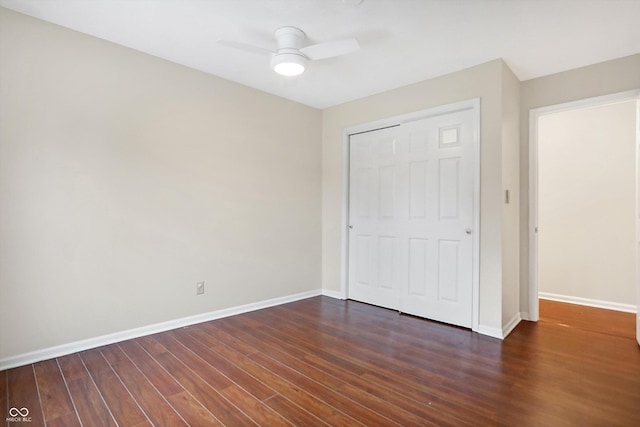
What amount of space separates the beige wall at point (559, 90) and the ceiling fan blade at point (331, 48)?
7.16 ft

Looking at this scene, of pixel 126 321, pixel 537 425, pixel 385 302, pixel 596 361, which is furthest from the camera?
pixel 385 302

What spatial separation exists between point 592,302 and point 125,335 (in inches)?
201

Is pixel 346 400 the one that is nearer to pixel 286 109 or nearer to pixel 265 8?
pixel 265 8

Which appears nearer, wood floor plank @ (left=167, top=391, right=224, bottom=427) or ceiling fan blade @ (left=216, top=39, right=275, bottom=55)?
wood floor plank @ (left=167, top=391, right=224, bottom=427)

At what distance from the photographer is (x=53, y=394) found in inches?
77.9

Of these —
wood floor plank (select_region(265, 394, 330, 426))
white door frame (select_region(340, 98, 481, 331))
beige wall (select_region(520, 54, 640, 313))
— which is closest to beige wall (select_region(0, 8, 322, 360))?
white door frame (select_region(340, 98, 481, 331))

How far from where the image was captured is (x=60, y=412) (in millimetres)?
1809

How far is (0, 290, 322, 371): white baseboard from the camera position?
2336 mm

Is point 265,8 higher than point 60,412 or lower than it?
higher

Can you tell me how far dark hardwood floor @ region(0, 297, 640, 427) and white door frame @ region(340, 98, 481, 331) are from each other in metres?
0.49

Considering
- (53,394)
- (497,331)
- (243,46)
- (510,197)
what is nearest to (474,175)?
(510,197)

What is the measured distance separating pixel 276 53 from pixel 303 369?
237 cm

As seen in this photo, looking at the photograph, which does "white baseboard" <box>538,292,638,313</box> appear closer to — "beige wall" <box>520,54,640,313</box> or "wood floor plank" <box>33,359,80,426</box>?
"beige wall" <box>520,54,640,313</box>

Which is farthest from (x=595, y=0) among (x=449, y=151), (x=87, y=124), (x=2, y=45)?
(x=2, y=45)
